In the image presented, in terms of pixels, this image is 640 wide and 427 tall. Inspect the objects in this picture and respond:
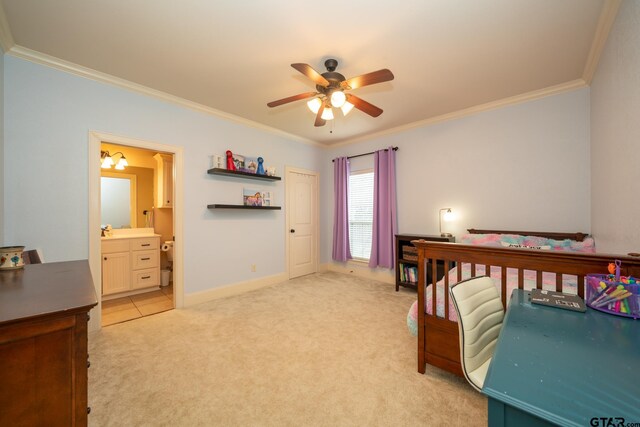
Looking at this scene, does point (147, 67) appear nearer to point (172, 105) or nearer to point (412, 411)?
point (172, 105)

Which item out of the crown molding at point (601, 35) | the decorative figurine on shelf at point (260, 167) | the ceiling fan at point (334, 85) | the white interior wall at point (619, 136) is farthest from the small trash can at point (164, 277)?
the crown molding at point (601, 35)

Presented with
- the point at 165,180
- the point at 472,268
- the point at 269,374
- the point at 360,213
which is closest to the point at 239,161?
the point at 165,180

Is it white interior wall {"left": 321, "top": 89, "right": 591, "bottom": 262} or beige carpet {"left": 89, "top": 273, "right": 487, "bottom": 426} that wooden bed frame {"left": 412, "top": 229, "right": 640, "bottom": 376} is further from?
white interior wall {"left": 321, "top": 89, "right": 591, "bottom": 262}

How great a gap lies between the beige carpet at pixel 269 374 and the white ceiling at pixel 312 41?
263 cm

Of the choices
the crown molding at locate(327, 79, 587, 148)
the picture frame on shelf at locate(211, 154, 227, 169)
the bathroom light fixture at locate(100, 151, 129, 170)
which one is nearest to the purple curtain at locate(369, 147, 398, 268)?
the crown molding at locate(327, 79, 587, 148)

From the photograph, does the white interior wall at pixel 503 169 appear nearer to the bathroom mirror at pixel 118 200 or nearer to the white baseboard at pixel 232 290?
the white baseboard at pixel 232 290

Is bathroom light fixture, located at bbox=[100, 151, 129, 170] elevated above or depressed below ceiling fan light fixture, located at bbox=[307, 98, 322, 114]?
below

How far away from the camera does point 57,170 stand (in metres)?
2.47

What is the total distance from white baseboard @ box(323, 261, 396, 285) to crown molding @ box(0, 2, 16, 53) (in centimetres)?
483

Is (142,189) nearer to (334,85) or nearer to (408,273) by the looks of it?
(334,85)

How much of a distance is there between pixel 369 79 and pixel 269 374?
7.92 feet

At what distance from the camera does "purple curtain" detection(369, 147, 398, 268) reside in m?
4.29

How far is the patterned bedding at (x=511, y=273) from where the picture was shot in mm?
2004

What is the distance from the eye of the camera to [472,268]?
1811 millimetres
